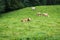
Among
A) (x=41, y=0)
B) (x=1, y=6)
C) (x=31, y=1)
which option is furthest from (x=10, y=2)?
(x=41, y=0)

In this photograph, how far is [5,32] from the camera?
1880 centimetres

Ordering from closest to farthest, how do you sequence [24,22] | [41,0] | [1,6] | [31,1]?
[24,22]
[1,6]
[31,1]
[41,0]

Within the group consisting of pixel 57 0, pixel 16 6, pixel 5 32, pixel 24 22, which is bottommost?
pixel 57 0

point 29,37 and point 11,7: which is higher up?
point 29,37

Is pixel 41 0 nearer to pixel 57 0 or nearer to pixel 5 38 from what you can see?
pixel 57 0

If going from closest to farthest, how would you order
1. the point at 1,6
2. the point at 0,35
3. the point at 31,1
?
the point at 0,35
the point at 1,6
the point at 31,1

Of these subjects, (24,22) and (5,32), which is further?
(24,22)

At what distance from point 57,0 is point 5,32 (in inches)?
1583

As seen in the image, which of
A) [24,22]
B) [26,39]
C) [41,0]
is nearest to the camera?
[26,39]

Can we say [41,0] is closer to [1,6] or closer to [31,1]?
[31,1]

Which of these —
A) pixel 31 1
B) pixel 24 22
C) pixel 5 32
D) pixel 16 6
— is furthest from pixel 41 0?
pixel 5 32

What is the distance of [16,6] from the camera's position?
1587 inches

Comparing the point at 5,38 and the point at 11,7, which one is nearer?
the point at 5,38

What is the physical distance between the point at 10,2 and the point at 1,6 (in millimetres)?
4017
